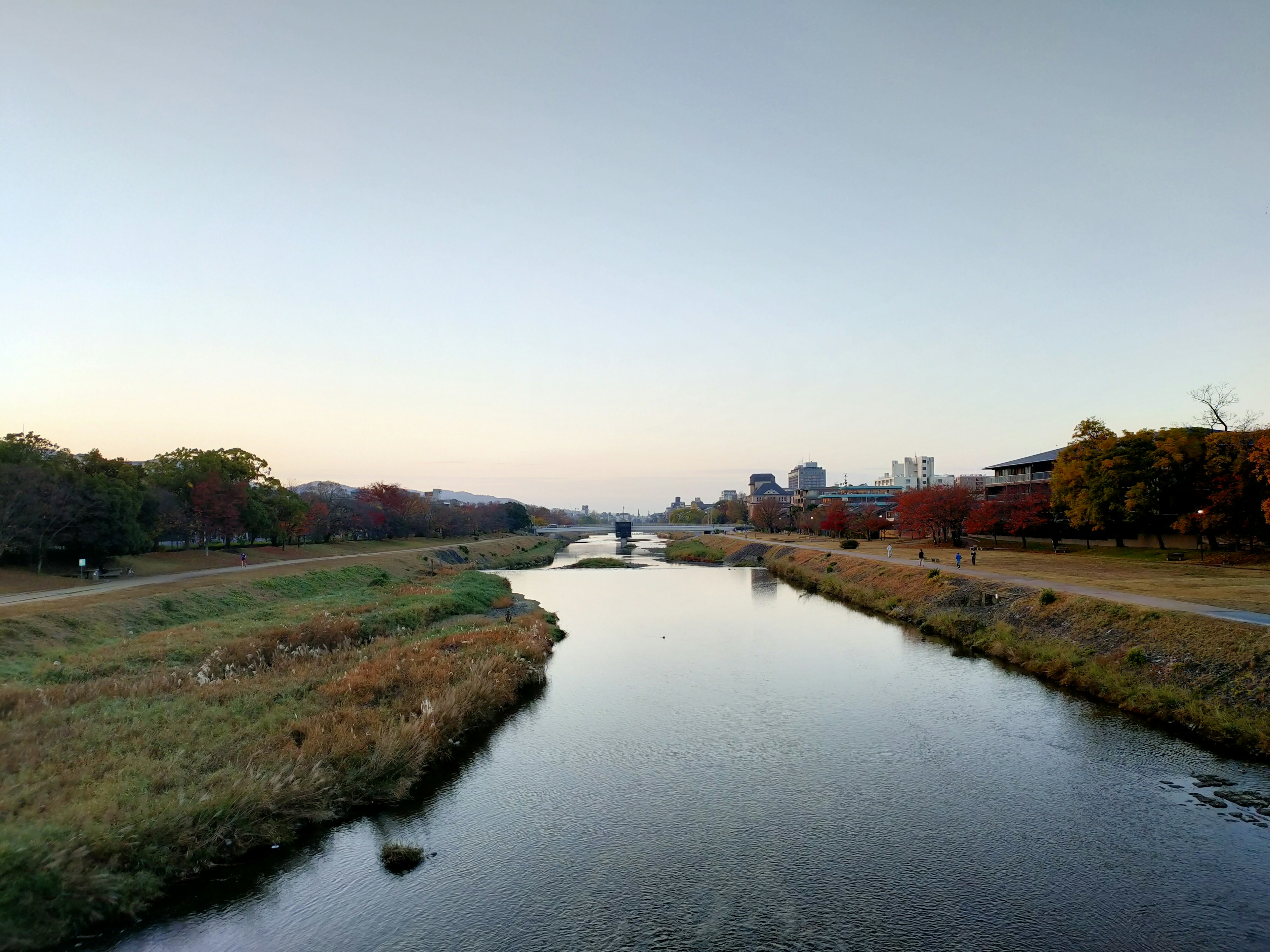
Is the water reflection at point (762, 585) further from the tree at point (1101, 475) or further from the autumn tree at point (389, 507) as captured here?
the autumn tree at point (389, 507)

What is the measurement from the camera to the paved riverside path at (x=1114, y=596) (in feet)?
71.3

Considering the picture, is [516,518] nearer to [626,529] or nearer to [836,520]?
[626,529]

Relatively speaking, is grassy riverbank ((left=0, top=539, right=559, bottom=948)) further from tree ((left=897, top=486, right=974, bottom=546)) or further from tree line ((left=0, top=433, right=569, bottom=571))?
tree ((left=897, top=486, right=974, bottom=546))

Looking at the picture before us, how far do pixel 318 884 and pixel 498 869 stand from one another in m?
2.96

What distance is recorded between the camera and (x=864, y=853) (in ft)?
39.6

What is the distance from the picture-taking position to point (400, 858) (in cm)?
1194

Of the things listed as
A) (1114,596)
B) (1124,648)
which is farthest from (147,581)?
(1114,596)

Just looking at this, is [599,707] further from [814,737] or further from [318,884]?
[318,884]

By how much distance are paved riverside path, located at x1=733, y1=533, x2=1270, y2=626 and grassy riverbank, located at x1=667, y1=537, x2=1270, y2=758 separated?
2.56 ft

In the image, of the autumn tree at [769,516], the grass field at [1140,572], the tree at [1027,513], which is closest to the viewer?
the grass field at [1140,572]

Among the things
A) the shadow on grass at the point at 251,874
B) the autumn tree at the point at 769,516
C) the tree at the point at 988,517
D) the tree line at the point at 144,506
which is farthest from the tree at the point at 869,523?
the shadow on grass at the point at 251,874

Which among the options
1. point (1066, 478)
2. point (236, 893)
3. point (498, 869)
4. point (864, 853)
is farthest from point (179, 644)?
point (1066, 478)

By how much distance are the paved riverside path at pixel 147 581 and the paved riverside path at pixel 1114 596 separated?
147 ft

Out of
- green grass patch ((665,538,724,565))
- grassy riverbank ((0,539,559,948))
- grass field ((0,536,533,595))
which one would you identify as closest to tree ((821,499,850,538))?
green grass patch ((665,538,724,565))
